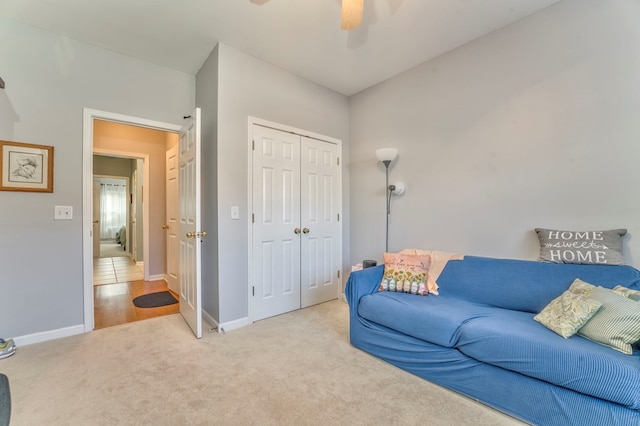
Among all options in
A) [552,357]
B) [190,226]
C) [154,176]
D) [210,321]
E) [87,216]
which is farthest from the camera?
[154,176]

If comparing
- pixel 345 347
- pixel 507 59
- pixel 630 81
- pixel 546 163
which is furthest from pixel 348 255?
pixel 630 81

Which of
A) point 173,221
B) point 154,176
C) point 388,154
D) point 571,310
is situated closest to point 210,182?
point 173,221

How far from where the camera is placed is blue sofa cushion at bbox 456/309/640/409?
1262mm

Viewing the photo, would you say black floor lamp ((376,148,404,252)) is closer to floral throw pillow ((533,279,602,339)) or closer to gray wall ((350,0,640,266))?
gray wall ((350,0,640,266))

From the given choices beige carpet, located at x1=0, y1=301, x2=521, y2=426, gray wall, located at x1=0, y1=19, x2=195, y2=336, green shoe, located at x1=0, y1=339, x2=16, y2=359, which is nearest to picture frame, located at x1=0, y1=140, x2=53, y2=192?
gray wall, located at x1=0, y1=19, x2=195, y2=336

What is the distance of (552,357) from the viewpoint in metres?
1.42

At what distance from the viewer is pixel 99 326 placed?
2.78 m

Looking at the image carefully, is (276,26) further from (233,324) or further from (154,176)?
(154,176)

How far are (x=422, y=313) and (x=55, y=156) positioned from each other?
11.1 ft

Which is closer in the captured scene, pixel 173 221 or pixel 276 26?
pixel 276 26

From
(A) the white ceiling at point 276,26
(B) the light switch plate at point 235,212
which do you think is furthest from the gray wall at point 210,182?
(A) the white ceiling at point 276,26

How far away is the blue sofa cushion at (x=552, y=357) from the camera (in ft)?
4.14

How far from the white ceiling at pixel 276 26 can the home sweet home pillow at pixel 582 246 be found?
1.79 metres

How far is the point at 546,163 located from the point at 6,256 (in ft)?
14.6
